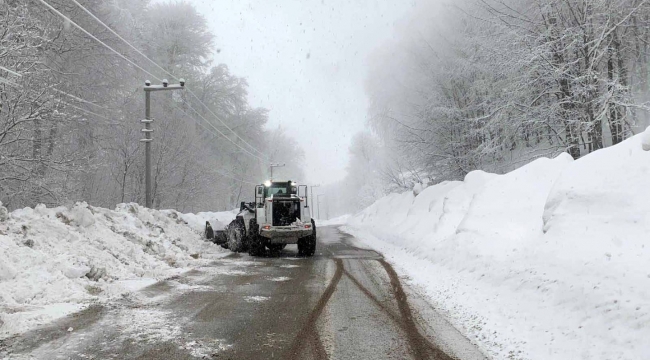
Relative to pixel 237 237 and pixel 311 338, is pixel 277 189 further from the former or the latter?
pixel 311 338

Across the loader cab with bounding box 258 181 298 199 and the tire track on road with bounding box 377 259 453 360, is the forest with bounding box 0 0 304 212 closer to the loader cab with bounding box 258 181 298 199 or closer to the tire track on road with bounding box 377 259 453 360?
the loader cab with bounding box 258 181 298 199

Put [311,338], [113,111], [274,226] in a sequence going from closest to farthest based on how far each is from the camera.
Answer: [311,338] → [274,226] → [113,111]

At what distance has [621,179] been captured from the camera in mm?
6082

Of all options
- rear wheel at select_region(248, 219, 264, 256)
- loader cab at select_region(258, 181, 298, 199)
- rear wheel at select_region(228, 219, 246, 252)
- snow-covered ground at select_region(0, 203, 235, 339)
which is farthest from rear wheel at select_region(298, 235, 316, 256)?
snow-covered ground at select_region(0, 203, 235, 339)

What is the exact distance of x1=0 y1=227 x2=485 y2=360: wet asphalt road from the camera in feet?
15.0

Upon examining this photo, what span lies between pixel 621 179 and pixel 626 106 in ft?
24.4

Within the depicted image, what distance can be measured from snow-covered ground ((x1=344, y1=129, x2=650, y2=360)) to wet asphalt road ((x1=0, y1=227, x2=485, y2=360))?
71 cm

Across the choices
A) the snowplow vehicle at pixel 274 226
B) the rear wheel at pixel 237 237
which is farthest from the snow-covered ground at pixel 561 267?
the rear wheel at pixel 237 237

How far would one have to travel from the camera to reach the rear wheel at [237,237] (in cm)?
1512

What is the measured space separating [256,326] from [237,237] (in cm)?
986

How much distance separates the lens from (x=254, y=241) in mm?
14047

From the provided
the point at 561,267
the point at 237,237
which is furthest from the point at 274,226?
the point at 561,267

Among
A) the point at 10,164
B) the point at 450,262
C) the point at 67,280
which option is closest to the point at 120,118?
the point at 10,164

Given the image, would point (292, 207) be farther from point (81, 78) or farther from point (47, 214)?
point (81, 78)
